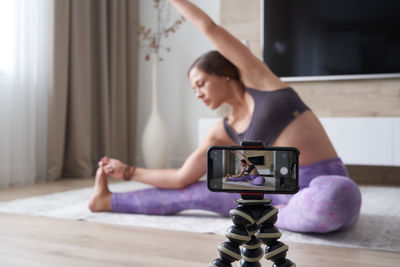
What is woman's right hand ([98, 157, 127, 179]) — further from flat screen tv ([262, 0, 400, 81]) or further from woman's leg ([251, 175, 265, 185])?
flat screen tv ([262, 0, 400, 81])

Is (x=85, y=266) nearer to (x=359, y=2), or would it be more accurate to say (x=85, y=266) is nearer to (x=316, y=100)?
(x=316, y=100)

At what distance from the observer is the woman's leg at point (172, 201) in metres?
1.59

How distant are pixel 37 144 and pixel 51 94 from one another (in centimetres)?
34

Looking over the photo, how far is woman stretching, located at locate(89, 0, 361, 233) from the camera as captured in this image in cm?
128

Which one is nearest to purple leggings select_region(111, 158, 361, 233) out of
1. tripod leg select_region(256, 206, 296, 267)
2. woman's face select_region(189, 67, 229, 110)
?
woman's face select_region(189, 67, 229, 110)

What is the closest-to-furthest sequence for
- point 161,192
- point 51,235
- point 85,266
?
1. point 85,266
2. point 51,235
3. point 161,192

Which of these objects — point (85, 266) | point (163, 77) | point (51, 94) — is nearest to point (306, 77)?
point (163, 77)

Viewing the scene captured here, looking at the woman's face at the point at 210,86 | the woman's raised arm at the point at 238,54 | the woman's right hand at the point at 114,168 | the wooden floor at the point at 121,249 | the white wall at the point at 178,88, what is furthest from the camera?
the white wall at the point at 178,88

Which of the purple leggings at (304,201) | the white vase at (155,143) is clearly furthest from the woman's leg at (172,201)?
the white vase at (155,143)

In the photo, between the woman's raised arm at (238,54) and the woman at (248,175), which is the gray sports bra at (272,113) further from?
the woman at (248,175)

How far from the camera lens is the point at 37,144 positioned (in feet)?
9.43

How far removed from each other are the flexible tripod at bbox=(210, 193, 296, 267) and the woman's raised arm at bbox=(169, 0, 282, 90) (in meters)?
0.78

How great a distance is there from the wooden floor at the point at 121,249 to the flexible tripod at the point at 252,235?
1.11ft

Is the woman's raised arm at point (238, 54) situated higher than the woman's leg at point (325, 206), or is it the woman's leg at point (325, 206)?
the woman's raised arm at point (238, 54)
